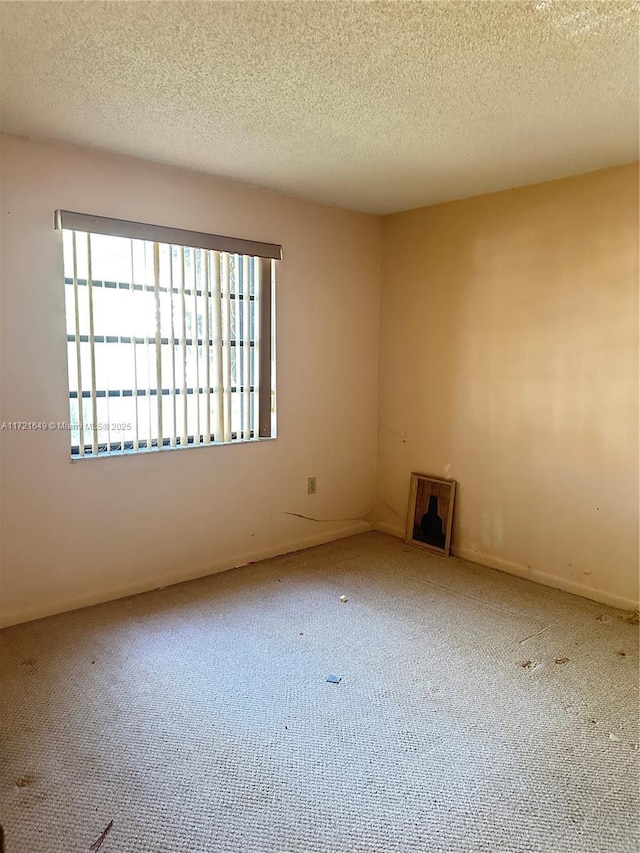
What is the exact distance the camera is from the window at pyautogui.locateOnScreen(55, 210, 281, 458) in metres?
2.85

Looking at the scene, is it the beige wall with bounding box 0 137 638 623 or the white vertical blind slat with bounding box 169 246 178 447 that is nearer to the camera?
the beige wall with bounding box 0 137 638 623

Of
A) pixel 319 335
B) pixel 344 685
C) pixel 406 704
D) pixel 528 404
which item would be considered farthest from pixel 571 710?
pixel 319 335

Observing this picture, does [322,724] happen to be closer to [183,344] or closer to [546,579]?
[546,579]

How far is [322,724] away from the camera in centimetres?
208

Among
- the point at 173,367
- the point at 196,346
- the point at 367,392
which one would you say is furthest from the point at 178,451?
the point at 367,392

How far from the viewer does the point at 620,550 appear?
306 cm

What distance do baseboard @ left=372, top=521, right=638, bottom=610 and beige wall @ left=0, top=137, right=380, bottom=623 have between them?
91 cm

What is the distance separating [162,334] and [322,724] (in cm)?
206

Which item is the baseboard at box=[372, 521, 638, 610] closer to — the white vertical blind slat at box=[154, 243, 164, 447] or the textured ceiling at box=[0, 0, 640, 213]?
the white vertical blind slat at box=[154, 243, 164, 447]

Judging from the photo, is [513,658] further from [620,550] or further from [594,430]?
[594,430]

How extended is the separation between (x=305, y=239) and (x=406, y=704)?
2768mm

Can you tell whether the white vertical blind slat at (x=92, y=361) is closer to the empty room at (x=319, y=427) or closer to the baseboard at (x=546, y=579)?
the empty room at (x=319, y=427)

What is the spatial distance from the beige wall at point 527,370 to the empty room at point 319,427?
0.02m

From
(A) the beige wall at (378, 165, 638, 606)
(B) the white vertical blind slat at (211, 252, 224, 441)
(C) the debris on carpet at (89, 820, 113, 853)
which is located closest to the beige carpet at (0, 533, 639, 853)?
(C) the debris on carpet at (89, 820, 113, 853)
